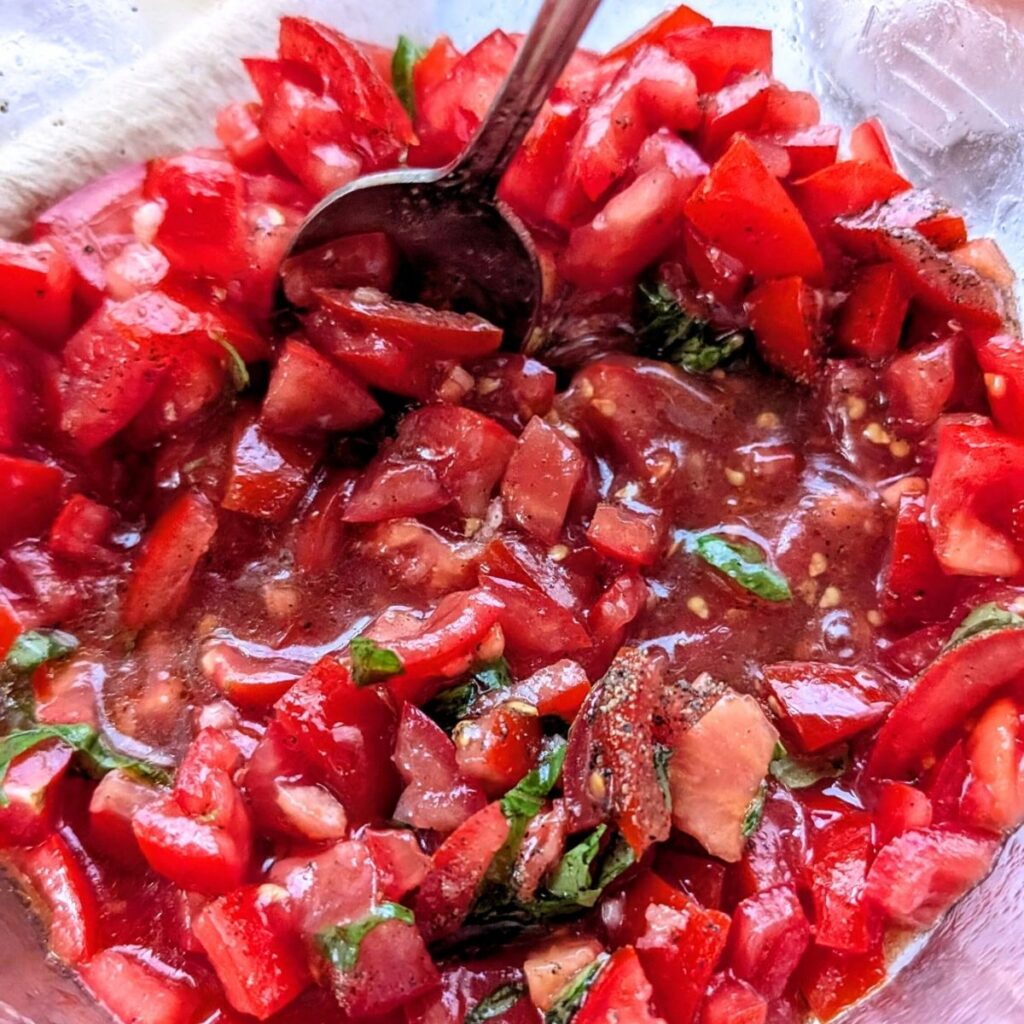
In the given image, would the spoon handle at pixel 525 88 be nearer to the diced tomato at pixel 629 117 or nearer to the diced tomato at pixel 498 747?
the diced tomato at pixel 629 117

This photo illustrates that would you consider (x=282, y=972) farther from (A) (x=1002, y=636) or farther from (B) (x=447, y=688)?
(A) (x=1002, y=636)

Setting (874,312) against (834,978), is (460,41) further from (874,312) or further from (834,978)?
(834,978)

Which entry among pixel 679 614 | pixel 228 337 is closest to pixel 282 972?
pixel 679 614

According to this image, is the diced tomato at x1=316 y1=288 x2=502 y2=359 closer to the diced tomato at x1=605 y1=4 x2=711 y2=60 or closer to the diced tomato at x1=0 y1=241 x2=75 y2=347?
the diced tomato at x1=0 y1=241 x2=75 y2=347

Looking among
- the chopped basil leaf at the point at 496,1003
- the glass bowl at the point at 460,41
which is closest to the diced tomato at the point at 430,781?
the chopped basil leaf at the point at 496,1003

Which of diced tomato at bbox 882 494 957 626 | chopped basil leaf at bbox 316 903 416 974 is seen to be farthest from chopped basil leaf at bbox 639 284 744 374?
chopped basil leaf at bbox 316 903 416 974

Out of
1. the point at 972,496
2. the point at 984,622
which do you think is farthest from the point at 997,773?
the point at 972,496
